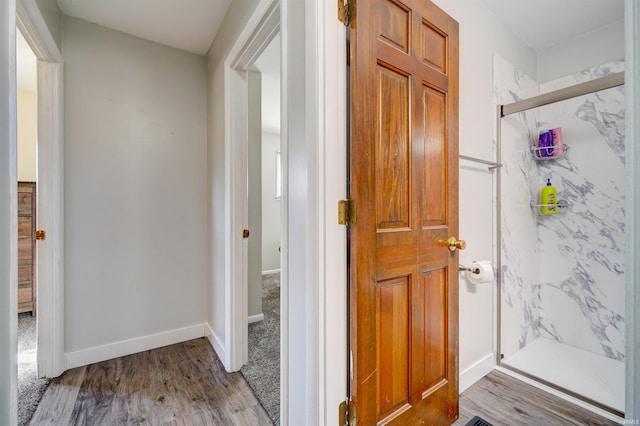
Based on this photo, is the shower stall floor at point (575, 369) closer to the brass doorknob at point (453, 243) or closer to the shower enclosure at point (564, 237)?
the shower enclosure at point (564, 237)

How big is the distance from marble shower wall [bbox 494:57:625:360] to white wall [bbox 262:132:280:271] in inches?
141

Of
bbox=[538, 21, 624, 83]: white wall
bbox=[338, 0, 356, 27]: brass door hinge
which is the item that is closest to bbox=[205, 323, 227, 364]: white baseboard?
bbox=[338, 0, 356, 27]: brass door hinge

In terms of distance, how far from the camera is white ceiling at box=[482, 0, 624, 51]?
182 cm

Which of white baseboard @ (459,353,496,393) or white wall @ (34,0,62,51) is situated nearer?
white wall @ (34,0,62,51)

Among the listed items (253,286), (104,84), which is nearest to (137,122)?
(104,84)

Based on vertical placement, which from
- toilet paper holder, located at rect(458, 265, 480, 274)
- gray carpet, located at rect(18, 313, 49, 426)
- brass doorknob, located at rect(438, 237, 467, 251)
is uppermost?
brass doorknob, located at rect(438, 237, 467, 251)

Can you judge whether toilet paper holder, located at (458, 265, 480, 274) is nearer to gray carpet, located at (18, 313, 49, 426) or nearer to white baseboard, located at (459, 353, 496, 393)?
white baseboard, located at (459, 353, 496, 393)

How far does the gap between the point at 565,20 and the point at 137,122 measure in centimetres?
333

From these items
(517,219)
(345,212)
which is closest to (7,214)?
(345,212)

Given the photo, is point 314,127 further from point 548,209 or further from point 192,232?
point 548,209

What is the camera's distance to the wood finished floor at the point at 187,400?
1.46m

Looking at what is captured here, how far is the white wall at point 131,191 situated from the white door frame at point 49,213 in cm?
10

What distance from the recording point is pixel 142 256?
2211mm

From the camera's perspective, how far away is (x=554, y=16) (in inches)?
76.2
